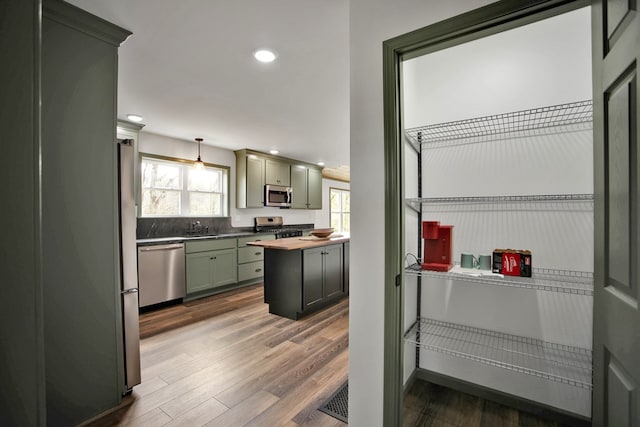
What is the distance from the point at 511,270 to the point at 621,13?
1.26 meters

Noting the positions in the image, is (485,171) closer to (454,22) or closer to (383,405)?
(454,22)

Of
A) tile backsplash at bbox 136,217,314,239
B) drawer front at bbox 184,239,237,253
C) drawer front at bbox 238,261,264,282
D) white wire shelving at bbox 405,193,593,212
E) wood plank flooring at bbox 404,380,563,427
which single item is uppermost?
white wire shelving at bbox 405,193,593,212

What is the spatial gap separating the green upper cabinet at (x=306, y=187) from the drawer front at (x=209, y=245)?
194 cm

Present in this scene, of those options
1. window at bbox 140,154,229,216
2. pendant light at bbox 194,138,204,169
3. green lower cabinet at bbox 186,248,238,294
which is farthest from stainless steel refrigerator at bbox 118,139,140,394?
window at bbox 140,154,229,216

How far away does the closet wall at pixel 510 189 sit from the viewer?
166cm

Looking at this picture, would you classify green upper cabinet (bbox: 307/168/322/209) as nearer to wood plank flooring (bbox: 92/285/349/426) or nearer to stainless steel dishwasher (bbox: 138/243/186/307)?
stainless steel dishwasher (bbox: 138/243/186/307)

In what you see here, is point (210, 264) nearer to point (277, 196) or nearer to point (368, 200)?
point (277, 196)

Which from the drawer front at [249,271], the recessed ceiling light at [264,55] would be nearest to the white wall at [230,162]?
the drawer front at [249,271]

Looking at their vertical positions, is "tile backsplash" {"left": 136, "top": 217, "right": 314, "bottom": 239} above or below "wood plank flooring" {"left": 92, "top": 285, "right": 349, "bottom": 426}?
above

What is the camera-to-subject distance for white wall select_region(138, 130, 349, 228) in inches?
169

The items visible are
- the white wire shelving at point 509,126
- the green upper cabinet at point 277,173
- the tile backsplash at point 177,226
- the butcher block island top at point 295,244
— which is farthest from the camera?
the green upper cabinet at point 277,173

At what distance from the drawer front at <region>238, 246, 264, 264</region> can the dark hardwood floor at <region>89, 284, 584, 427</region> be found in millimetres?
1516

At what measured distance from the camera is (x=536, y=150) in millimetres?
1798

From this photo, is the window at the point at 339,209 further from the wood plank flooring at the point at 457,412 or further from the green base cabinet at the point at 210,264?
the wood plank flooring at the point at 457,412
